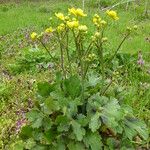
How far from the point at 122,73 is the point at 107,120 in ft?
11.6

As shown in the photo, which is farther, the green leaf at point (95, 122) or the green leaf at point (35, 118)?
the green leaf at point (35, 118)

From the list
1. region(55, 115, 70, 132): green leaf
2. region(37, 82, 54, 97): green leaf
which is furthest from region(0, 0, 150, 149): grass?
region(55, 115, 70, 132): green leaf

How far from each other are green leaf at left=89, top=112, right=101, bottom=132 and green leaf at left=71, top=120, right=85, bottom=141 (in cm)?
12

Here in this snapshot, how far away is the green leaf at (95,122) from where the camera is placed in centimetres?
564

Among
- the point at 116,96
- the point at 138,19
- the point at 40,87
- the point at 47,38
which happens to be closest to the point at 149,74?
the point at 116,96

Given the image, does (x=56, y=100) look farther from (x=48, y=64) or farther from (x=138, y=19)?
(x=138, y=19)

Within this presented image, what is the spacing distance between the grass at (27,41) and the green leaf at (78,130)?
3.74 ft

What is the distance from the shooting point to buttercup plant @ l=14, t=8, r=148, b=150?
5.70 metres

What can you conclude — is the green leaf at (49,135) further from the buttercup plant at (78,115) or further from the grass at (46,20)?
the grass at (46,20)

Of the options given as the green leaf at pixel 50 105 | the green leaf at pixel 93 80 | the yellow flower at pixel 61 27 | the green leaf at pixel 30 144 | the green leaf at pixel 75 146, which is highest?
the yellow flower at pixel 61 27

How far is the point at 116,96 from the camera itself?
20.9ft

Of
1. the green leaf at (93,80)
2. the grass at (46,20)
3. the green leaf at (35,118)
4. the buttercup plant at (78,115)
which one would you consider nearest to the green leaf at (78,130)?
the buttercup plant at (78,115)

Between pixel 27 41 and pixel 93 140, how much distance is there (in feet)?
26.0

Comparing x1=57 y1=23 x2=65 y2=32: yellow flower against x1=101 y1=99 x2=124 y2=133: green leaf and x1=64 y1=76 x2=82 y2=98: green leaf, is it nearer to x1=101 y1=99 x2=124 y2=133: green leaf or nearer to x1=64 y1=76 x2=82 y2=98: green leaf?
x1=64 y1=76 x2=82 y2=98: green leaf
